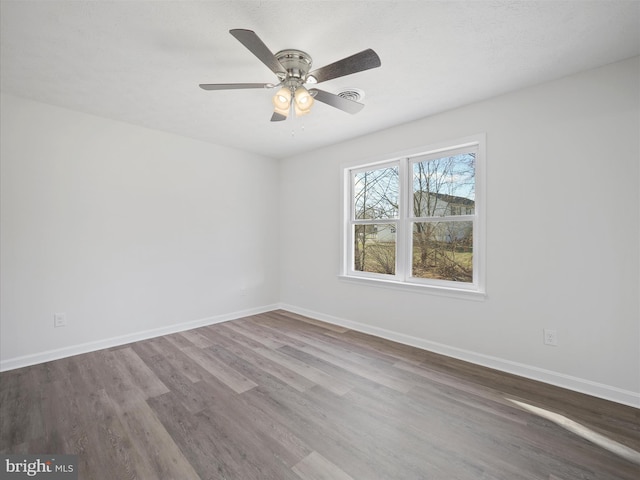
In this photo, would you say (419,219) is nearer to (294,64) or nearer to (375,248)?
(375,248)

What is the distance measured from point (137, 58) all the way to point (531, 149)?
3.26 metres

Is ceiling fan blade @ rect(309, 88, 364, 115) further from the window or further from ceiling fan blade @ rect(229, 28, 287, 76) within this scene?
the window

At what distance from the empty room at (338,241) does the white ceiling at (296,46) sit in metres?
0.02

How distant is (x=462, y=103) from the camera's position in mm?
2836

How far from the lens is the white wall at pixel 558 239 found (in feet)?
7.04

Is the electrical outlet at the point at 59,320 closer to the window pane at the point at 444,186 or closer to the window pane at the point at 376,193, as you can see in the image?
the window pane at the point at 376,193

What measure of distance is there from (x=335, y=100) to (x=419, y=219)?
69.1 inches

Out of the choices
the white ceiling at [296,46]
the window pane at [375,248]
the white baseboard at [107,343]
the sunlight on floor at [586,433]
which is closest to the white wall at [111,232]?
the white baseboard at [107,343]

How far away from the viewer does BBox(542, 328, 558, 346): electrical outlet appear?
95.0 inches

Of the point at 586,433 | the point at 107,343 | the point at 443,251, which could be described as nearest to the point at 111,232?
the point at 107,343

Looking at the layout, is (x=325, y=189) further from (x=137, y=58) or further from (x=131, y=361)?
(x=131, y=361)

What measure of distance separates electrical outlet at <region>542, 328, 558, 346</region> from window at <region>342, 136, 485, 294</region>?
0.57 meters

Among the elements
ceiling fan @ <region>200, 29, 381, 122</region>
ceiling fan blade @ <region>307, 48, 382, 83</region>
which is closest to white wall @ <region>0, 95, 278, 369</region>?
ceiling fan @ <region>200, 29, 381, 122</region>

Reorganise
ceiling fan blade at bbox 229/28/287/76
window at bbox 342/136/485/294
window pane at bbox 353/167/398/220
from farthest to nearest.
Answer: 1. window pane at bbox 353/167/398/220
2. window at bbox 342/136/485/294
3. ceiling fan blade at bbox 229/28/287/76
